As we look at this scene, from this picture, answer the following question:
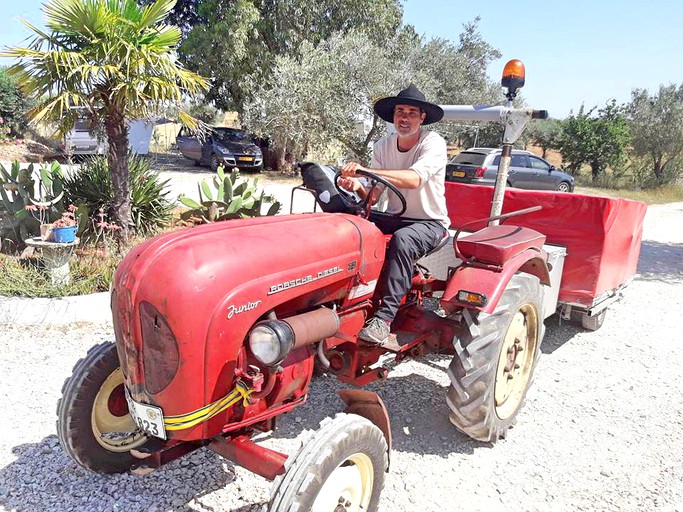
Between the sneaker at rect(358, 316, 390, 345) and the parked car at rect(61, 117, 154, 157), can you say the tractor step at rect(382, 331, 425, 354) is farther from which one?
the parked car at rect(61, 117, 154, 157)

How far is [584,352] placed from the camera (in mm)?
4633

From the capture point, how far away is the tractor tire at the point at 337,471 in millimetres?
1916

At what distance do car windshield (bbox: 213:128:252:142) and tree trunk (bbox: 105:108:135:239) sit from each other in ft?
38.8

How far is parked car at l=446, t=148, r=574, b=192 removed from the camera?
43.7 ft

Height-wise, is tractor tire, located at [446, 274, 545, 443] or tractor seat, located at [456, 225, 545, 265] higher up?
tractor seat, located at [456, 225, 545, 265]

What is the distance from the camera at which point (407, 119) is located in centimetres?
336

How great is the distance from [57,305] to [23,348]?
1.77 ft

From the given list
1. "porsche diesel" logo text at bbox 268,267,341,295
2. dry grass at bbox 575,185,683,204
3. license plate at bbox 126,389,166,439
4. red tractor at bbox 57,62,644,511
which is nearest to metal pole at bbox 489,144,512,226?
red tractor at bbox 57,62,644,511

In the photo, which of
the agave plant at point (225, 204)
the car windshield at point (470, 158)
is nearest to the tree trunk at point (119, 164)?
the agave plant at point (225, 204)

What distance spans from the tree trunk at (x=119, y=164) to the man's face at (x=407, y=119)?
361 centimetres

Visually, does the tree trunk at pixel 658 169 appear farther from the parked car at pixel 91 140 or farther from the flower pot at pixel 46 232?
the flower pot at pixel 46 232

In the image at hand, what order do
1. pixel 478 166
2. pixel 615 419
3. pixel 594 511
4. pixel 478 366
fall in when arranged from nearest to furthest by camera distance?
pixel 594 511, pixel 478 366, pixel 615 419, pixel 478 166

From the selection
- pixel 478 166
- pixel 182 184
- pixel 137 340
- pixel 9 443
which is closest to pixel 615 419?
pixel 137 340

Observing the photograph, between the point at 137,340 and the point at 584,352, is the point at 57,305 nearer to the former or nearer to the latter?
the point at 137,340
